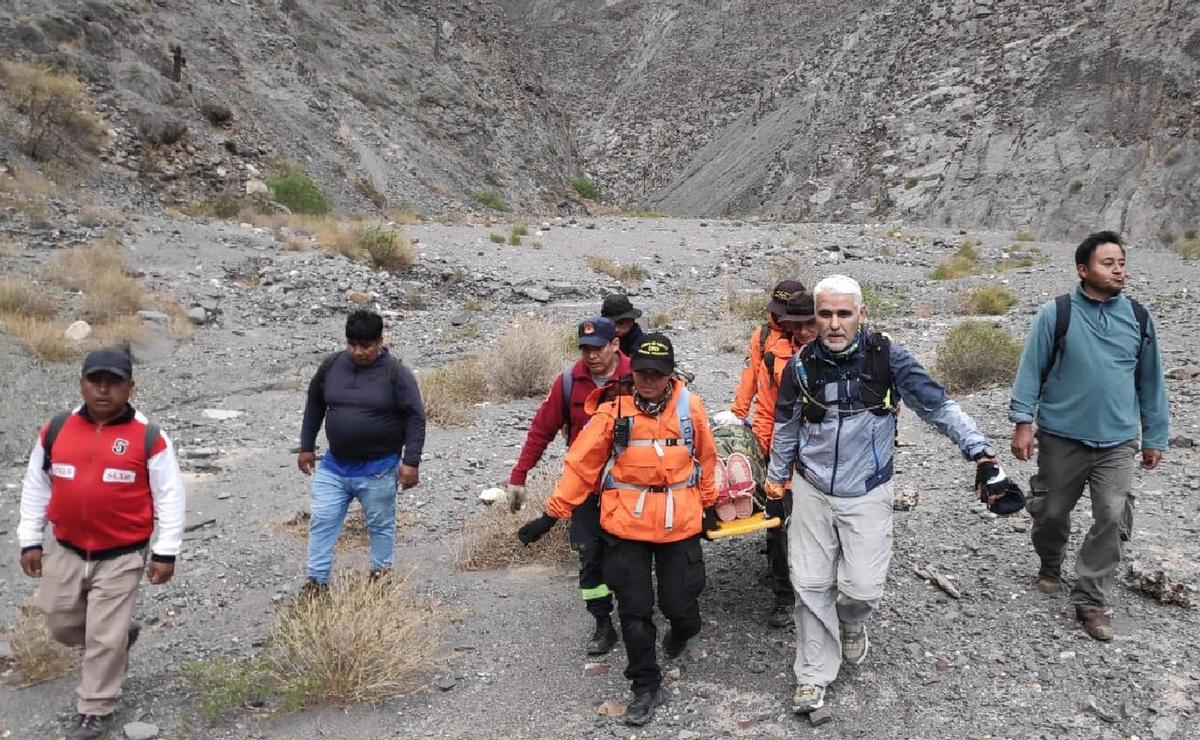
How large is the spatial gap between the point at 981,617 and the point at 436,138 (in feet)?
115

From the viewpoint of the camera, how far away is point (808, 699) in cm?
322

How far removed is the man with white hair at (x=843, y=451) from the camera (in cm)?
314

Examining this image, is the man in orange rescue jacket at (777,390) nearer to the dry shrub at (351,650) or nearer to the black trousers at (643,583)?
the black trousers at (643,583)

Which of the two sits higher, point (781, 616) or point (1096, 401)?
point (1096, 401)

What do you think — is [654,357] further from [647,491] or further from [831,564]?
[831,564]

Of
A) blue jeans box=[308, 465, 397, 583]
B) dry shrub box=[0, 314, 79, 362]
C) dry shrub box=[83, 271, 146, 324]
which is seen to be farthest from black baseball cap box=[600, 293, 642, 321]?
dry shrub box=[83, 271, 146, 324]

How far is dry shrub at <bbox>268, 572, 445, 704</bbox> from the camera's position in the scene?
11.6ft

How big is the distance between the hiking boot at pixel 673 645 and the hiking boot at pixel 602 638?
10.3 inches

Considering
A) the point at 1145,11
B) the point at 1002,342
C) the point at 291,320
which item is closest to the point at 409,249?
the point at 291,320

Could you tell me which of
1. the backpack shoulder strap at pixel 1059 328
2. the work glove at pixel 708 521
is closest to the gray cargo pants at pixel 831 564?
the work glove at pixel 708 521

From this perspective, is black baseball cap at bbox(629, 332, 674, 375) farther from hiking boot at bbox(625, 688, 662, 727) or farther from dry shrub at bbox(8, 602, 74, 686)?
dry shrub at bbox(8, 602, 74, 686)

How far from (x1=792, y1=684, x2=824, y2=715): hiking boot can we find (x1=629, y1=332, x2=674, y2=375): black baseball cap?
137 centimetres

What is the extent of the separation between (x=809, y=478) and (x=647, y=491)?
2.16 feet

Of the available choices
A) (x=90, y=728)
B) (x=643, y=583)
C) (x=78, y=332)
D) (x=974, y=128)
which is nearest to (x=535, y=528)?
(x=643, y=583)
